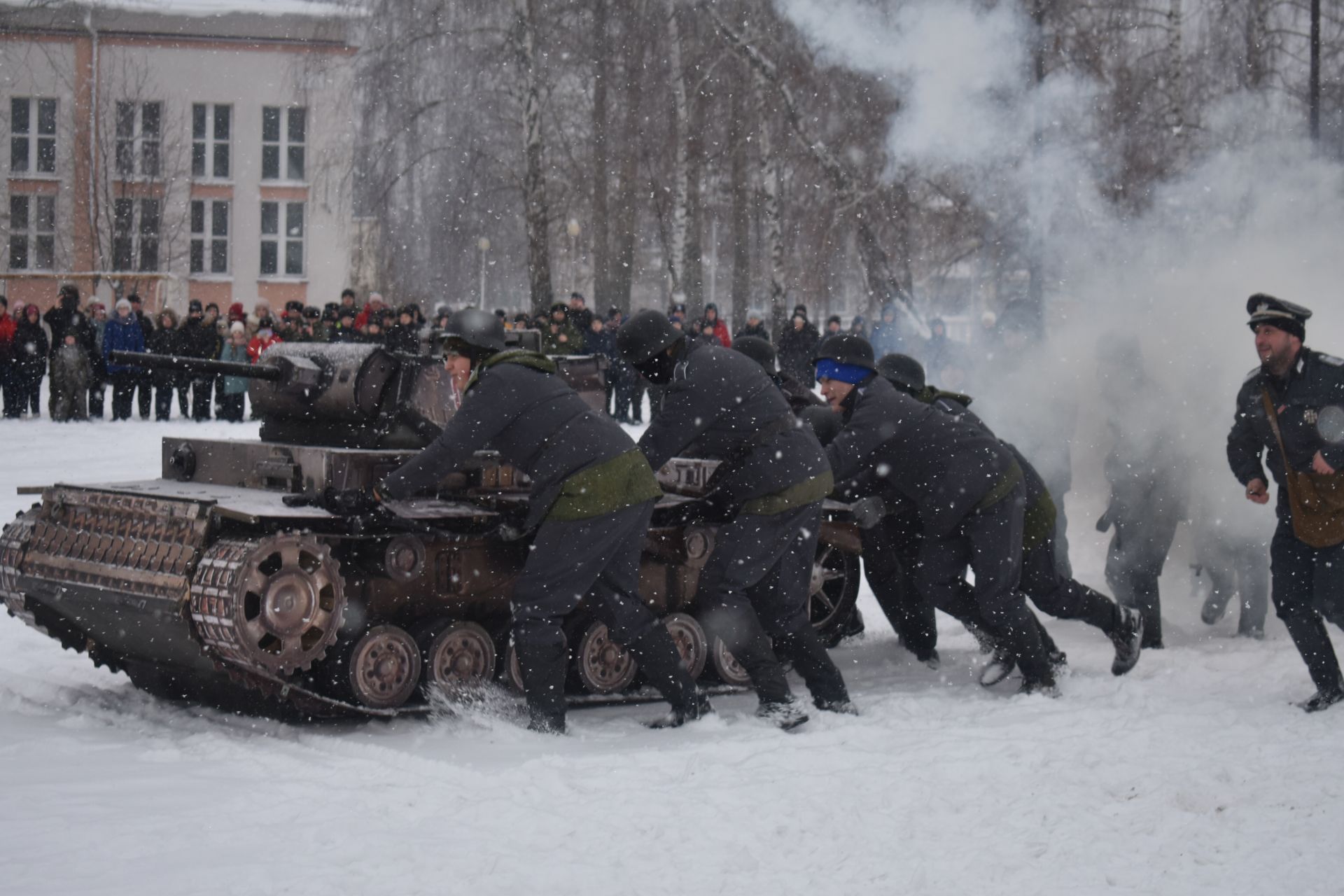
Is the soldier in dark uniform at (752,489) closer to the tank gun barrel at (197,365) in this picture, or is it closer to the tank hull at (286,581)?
the tank hull at (286,581)

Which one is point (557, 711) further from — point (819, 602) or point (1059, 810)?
point (819, 602)

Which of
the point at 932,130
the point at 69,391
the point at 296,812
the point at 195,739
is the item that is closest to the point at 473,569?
the point at 195,739

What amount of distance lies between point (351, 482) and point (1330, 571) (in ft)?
14.8

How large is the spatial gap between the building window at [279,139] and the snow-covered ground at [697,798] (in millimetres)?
29292

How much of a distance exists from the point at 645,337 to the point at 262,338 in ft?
41.8

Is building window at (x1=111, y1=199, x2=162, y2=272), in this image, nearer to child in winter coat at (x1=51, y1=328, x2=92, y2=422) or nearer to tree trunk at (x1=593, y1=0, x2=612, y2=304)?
tree trunk at (x1=593, y1=0, x2=612, y2=304)

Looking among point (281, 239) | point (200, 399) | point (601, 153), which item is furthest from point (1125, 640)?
point (281, 239)

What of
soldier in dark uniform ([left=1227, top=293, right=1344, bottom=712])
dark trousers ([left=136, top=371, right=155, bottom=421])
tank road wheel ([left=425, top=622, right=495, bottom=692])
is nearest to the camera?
soldier in dark uniform ([left=1227, top=293, right=1344, bottom=712])

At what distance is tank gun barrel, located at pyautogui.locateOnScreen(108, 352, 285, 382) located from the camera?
796cm

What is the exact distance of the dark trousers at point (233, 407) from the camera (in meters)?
19.4

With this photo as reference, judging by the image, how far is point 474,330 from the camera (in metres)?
7.22

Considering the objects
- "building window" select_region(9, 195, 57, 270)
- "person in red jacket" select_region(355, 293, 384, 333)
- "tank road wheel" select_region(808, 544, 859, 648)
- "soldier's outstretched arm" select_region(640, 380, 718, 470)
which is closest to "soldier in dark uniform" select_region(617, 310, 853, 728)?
"soldier's outstretched arm" select_region(640, 380, 718, 470)

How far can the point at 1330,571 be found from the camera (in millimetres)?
7367

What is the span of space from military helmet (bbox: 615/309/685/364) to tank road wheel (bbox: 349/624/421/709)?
66.8 inches
